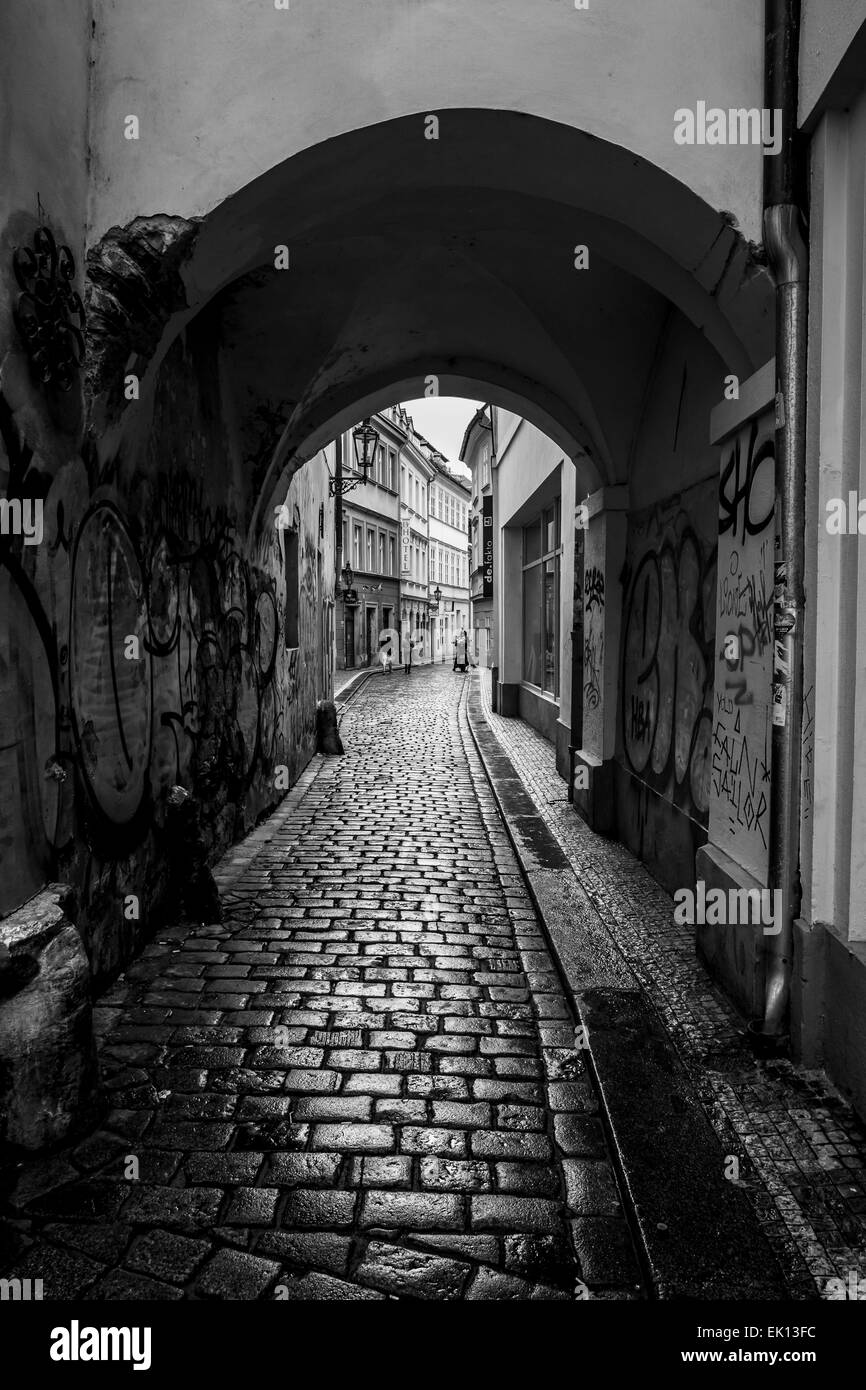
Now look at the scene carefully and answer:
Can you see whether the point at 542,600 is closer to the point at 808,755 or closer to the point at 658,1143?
the point at 808,755

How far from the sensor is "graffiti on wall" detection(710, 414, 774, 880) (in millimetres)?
3936

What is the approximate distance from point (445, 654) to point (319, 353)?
53118 mm

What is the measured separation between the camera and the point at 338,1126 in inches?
125

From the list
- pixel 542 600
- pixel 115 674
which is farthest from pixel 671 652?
pixel 542 600

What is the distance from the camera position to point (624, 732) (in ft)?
24.9

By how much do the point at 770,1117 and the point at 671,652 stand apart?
359cm

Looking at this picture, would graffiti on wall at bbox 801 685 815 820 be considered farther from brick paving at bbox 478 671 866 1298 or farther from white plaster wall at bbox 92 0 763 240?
white plaster wall at bbox 92 0 763 240

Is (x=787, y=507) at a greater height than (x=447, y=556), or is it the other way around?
(x=447, y=556)

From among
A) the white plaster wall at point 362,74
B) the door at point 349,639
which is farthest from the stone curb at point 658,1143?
the door at point 349,639

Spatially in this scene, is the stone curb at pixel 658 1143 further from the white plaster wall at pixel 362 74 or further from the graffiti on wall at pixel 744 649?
the white plaster wall at pixel 362 74

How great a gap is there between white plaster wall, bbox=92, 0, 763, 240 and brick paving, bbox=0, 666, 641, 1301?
374 cm

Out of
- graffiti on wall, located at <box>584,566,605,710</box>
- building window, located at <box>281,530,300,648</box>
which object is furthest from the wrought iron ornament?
building window, located at <box>281,530,300,648</box>
